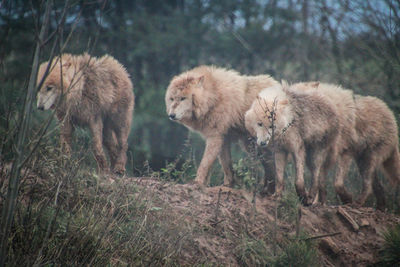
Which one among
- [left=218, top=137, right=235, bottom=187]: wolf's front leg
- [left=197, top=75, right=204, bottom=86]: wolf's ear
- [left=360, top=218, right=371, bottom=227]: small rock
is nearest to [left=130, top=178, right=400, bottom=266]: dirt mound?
[left=360, top=218, right=371, bottom=227]: small rock

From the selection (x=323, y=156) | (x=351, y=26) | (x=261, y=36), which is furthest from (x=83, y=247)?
(x=261, y=36)

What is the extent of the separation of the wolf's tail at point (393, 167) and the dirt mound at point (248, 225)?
1276mm

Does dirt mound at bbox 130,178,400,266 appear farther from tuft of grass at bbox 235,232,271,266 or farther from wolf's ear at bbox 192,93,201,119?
wolf's ear at bbox 192,93,201,119

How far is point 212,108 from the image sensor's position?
6.93m

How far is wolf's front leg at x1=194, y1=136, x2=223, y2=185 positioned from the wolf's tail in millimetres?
3527

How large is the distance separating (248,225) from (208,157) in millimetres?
1517

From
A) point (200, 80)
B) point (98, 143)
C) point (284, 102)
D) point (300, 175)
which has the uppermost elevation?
point (200, 80)

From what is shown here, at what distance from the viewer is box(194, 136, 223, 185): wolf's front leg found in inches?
253

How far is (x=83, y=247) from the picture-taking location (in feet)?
12.3

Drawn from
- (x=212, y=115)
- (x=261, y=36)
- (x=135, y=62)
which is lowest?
(x=212, y=115)

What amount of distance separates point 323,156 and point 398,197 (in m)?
2.95

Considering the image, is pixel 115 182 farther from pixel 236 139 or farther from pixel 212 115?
pixel 236 139

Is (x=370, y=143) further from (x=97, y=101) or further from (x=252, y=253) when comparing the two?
(x=97, y=101)

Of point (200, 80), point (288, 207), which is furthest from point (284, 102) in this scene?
point (288, 207)
